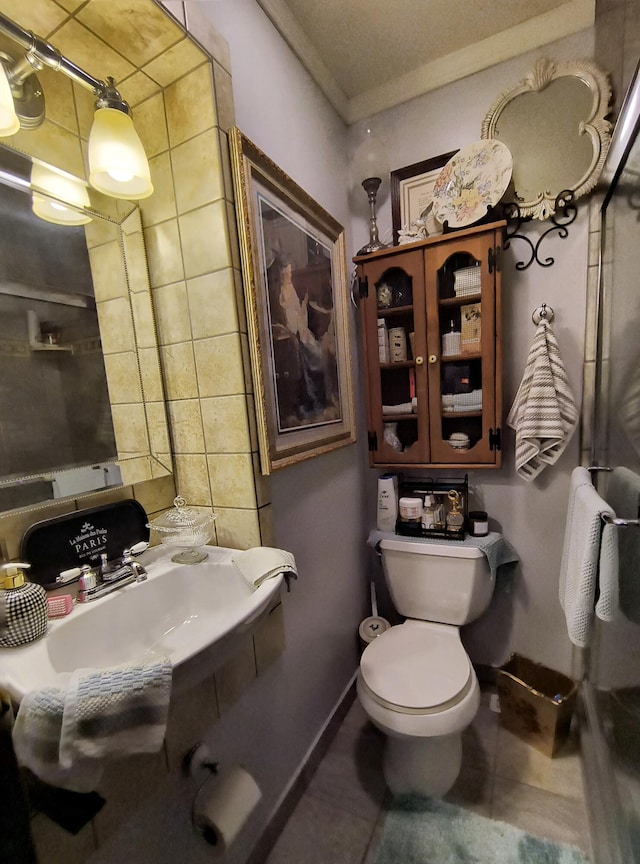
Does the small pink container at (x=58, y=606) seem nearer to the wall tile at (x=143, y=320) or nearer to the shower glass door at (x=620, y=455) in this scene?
the wall tile at (x=143, y=320)

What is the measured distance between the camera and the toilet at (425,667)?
0.97 m

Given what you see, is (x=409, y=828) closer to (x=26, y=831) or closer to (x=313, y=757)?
(x=313, y=757)

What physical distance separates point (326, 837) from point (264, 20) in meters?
2.39

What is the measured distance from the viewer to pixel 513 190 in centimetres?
127

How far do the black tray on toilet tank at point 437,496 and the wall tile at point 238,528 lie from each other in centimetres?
74

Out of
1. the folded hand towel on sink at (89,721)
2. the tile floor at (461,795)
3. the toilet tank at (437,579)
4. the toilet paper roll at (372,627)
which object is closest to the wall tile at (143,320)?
the folded hand towel on sink at (89,721)

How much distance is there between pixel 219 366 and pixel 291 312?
32cm

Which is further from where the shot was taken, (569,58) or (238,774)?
(569,58)

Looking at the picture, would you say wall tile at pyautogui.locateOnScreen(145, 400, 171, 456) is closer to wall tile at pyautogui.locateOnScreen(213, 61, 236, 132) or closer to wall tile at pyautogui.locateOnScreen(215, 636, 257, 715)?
wall tile at pyautogui.locateOnScreen(215, 636, 257, 715)

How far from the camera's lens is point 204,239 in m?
0.87

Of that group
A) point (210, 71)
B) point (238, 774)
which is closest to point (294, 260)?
point (210, 71)

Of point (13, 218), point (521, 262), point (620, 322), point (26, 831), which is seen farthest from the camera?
point (521, 262)

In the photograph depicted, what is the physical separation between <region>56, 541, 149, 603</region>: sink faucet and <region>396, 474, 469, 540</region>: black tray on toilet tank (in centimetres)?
99

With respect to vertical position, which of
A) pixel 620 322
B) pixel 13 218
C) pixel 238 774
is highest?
pixel 13 218
